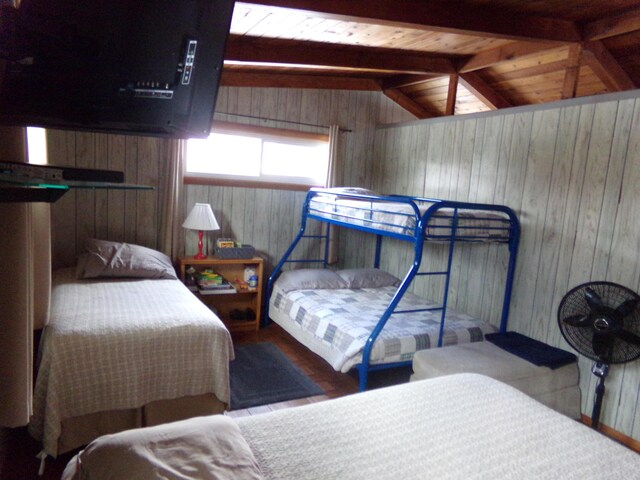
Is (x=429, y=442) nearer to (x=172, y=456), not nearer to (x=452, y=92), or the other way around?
(x=172, y=456)

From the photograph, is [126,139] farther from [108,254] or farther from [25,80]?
[25,80]

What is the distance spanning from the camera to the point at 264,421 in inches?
58.0

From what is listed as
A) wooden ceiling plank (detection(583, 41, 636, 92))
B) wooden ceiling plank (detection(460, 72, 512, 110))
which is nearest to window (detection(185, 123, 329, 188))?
wooden ceiling plank (detection(460, 72, 512, 110))

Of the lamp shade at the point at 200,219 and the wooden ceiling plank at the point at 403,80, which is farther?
the wooden ceiling plank at the point at 403,80

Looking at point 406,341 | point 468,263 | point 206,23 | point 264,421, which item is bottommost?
point 406,341

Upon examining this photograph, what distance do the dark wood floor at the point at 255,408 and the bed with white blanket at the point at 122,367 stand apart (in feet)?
0.37

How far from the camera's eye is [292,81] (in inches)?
168

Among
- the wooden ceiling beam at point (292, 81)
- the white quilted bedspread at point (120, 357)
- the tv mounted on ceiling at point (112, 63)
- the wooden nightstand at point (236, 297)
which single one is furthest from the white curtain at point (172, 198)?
the tv mounted on ceiling at point (112, 63)

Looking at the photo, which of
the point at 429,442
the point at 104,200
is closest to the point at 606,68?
the point at 429,442

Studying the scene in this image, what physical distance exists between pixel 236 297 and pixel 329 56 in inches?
93.1

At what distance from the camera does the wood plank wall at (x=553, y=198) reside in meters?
2.65

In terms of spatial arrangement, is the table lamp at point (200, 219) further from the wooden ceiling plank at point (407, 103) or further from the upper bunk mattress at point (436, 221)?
the wooden ceiling plank at point (407, 103)

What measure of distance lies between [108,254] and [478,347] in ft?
8.93

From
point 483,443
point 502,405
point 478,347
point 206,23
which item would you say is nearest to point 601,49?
point 478,347
